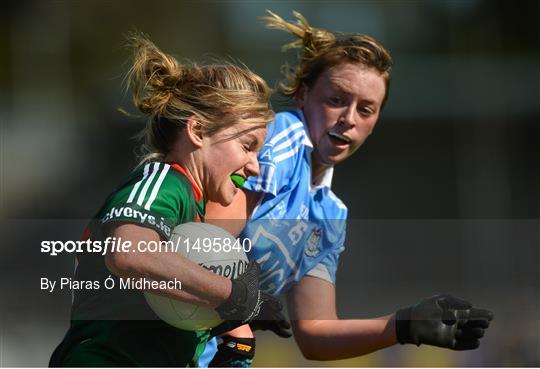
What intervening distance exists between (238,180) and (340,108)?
53 centimetres

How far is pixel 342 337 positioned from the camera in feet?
9.77

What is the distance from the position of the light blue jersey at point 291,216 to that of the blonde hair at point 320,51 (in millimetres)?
146

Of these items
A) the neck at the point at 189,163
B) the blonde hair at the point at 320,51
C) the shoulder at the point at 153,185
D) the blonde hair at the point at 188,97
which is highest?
the blonde hair at the point at 320,51

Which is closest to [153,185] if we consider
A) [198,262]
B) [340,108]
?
[198,262]

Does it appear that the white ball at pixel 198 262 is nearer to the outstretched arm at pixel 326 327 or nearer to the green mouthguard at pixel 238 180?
the green mouthguard at pixel 238 180

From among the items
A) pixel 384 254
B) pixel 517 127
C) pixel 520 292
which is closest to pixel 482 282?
pixel 520 292

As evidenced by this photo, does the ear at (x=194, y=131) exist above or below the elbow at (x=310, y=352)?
above

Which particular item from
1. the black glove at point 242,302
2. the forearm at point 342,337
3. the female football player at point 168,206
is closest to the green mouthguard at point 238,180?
the female football player at point 168,206

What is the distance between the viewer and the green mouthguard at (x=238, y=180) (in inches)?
105

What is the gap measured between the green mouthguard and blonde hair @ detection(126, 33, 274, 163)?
0.15 m

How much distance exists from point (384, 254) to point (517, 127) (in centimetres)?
77

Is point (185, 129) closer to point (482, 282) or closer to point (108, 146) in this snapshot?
point (108, 146)

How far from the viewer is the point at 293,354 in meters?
3.11

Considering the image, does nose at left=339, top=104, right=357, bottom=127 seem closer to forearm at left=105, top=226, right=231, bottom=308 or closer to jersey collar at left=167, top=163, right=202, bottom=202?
jersey collar at left=167, top=163, right=202, bottom=202
